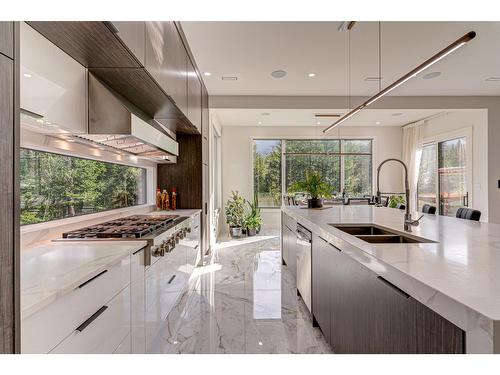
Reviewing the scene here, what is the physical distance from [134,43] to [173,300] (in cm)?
187

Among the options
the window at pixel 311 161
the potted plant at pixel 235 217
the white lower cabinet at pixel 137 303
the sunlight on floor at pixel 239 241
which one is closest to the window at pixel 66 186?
the white lower cabinet at pixel 137 303

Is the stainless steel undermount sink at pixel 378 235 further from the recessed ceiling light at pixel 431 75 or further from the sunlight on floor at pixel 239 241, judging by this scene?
the sunlight on floor at pixel 239 241

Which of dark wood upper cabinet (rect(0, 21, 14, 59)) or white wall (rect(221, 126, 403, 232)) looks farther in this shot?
white wall (rect(221, 126, 403, 232))

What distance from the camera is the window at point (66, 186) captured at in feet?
5.45

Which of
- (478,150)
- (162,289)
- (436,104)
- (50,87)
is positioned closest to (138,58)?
(50,87)

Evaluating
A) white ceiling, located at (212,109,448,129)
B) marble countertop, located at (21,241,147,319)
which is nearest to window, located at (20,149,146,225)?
marble countertop, located at (21,241,147,319)

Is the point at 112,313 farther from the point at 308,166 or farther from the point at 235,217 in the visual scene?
the point at 308,166

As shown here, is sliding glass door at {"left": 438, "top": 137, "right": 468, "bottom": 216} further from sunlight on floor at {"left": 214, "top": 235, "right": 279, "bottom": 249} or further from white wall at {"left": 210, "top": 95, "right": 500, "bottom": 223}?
sunlight on floor at {"left": 214, "top": 235, "right": 279, "bottom": 249}

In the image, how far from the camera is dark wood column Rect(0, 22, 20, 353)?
710mm

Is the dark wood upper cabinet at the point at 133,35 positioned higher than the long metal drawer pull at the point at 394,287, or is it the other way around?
the dark wood upper cabinet at the point at 133,35

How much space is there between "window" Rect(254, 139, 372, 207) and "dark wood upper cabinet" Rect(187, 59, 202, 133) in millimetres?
3619

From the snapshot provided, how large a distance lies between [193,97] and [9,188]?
10.1 ft

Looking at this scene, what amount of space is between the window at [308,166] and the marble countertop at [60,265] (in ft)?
19.5

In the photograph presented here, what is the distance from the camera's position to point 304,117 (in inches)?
249
